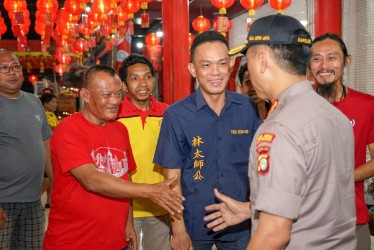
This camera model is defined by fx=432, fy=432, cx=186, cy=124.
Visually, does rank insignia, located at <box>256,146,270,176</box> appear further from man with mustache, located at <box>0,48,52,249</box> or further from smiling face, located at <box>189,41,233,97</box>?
man with mustache, located at <box>0,48,52,249</box>

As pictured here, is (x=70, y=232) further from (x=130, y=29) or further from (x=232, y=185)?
(x=130, y=29)

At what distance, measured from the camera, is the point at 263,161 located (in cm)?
154

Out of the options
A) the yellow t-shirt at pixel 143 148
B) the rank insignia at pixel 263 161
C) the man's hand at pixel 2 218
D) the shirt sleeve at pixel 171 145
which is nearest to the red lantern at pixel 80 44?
the yellow t-shirt at pixel 143 148

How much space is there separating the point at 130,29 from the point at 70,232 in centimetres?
665

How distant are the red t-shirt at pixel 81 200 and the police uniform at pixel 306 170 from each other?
3.49 feet

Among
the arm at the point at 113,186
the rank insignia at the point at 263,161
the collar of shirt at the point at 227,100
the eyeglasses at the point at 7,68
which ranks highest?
the eyeglasses at the point at 7,68

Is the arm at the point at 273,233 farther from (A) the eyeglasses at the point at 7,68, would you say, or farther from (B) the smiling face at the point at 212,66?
(A) the eyeglasses at the point at 7,68

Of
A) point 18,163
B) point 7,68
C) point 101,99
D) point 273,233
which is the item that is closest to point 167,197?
point 101,99

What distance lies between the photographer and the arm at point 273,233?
151cm

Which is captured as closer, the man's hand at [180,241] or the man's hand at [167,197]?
the man's hand at [167,197]

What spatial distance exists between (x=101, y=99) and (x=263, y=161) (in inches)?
52.6

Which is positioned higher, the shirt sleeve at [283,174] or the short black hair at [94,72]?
the short black hair at [94,72]

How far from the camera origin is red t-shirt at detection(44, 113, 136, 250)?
239 centimetres

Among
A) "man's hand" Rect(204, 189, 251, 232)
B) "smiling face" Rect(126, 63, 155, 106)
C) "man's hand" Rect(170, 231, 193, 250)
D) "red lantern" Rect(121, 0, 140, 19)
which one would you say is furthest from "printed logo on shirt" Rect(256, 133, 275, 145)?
"red lantern" Rect(121, 0, 140, 19)
